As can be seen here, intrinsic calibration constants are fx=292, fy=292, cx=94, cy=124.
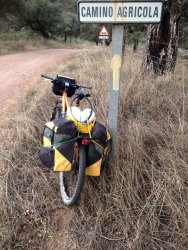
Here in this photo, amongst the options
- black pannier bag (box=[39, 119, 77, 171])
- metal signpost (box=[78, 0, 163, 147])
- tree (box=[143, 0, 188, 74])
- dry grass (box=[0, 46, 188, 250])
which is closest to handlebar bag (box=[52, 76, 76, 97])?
dry grass (box=[0, 46, 188, 250])

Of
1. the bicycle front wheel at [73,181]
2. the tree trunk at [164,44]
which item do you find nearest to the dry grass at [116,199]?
the bicycle front wheel at [73,181]

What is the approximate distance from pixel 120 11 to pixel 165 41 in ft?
12.3

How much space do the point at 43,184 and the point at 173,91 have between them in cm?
256

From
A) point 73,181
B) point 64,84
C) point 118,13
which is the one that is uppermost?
point 118,13

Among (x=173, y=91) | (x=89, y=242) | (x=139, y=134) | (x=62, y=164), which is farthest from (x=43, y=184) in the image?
(x=173, y=91)

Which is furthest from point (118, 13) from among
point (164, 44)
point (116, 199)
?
point (164, 44)

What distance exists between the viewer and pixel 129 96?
4184mm

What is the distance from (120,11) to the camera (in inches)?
97.1

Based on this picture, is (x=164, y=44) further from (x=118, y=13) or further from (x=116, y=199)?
(x=116, y=199)

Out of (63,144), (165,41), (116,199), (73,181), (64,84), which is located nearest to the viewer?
(63,144)

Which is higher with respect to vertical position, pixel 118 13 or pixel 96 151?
pixel 118 13

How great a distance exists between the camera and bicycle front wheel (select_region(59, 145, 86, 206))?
96.0 inches

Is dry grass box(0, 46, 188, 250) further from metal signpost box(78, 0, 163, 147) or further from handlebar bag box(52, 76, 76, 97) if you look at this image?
metal signpost box(78, 0, 163, 147)

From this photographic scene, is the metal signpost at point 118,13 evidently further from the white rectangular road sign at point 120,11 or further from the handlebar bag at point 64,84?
the handlebar bag at point 64,84
